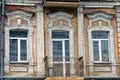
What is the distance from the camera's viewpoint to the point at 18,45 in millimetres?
20641

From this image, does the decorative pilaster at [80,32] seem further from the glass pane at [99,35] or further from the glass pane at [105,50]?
the glass pane at [105,50]

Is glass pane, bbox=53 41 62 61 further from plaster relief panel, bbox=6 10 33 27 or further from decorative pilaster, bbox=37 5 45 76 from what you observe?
plaster relief panel, bbox=6 10 33 27

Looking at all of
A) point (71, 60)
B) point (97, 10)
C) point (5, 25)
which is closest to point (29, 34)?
point (5, 25)

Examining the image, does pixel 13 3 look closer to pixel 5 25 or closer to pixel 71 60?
pixel 5 25

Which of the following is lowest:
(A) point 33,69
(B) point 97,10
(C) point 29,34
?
(A) point 33,69

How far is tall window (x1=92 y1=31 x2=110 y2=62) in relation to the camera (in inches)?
835

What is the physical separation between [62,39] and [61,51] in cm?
66

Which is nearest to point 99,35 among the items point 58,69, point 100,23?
point 100,23

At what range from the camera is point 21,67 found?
20203 mm

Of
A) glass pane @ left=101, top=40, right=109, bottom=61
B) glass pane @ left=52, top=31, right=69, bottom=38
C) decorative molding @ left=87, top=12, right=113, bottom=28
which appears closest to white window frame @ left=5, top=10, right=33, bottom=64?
glass pane @ left=52, top=31, right=69, bottom=38

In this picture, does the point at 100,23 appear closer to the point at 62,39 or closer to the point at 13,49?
the point at 62,39

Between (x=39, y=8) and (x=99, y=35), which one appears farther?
(x=99, y=35)

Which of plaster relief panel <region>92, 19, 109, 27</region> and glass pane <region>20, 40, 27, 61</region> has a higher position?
plaster relief panel <region>92, 19, 109, 27</region>

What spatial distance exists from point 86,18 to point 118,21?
1806 mm
